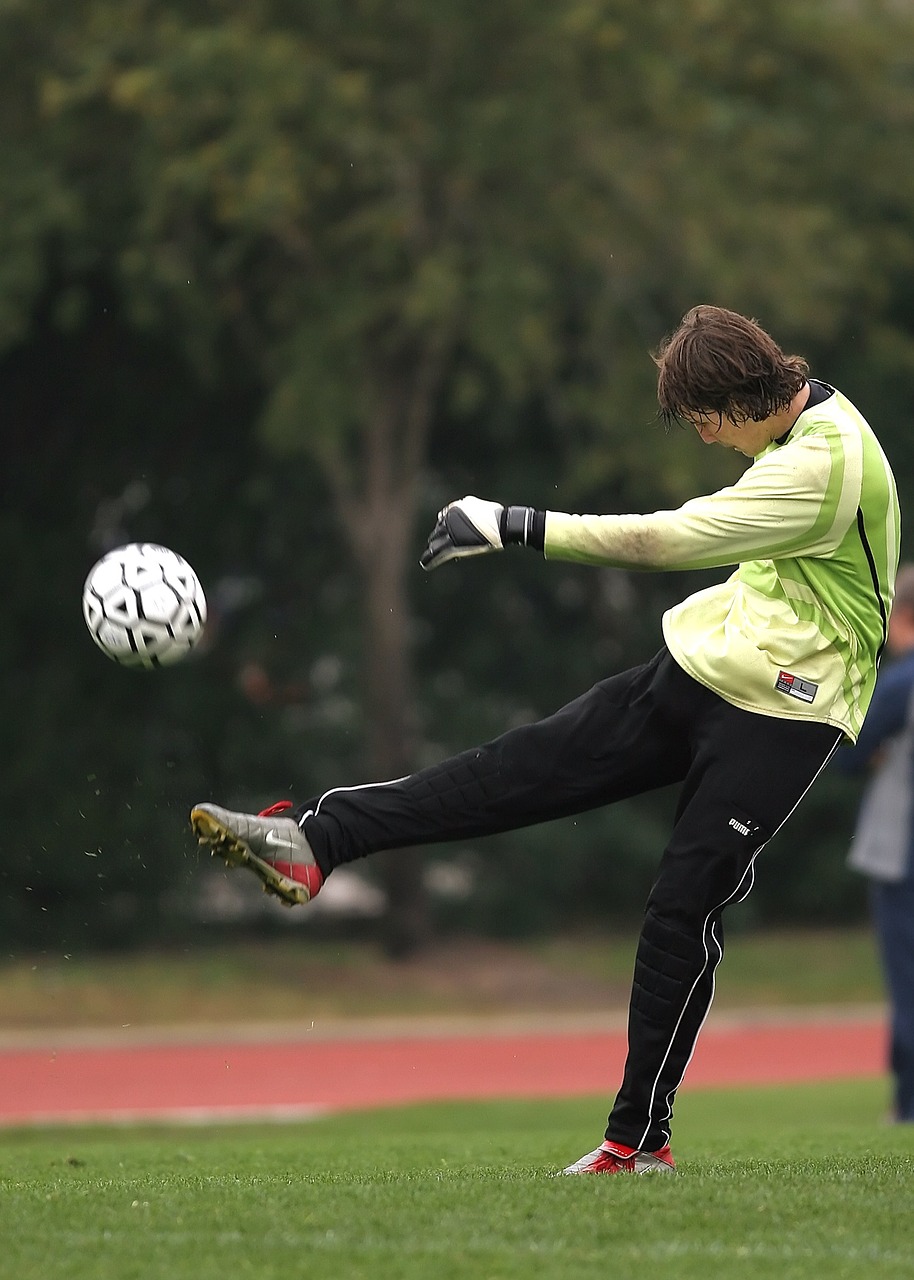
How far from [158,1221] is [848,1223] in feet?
5.18

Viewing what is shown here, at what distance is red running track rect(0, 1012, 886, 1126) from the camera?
38.8 feet

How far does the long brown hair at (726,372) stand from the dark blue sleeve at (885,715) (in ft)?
12.9

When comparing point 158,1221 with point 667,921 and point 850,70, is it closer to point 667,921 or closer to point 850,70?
point 667,921

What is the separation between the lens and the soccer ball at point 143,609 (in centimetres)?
597

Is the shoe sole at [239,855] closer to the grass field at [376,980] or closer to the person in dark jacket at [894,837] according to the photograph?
the person in dark jacket at [894,837]

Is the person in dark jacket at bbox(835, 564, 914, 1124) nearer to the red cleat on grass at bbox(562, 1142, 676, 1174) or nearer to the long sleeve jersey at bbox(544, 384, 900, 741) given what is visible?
the long sleeve jersey at bbox(544, 384, 900, 741)

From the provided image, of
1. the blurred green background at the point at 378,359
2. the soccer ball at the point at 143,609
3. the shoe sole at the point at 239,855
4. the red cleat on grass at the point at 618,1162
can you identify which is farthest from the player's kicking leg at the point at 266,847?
the blurred green background at the point at 378,359

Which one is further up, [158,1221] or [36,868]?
[158,1221]

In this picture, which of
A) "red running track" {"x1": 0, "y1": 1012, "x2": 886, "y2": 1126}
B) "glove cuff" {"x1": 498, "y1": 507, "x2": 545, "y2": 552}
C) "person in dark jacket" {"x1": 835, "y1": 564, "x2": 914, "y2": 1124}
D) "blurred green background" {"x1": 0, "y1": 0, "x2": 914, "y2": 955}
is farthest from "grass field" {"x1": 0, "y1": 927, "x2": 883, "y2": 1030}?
"glove cuff" {"x1": 498, "y1": 507, "x2": 545, "y2": 552}

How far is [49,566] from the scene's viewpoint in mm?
17703

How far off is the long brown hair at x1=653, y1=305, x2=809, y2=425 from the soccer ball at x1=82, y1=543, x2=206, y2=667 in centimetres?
163

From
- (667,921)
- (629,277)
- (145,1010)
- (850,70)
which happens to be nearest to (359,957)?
(145,1010)

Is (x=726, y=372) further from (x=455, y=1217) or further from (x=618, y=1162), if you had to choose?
(x=455, y=1217)

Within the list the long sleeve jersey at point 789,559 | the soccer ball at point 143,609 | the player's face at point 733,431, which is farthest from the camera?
the soccer ball at point 143,609
